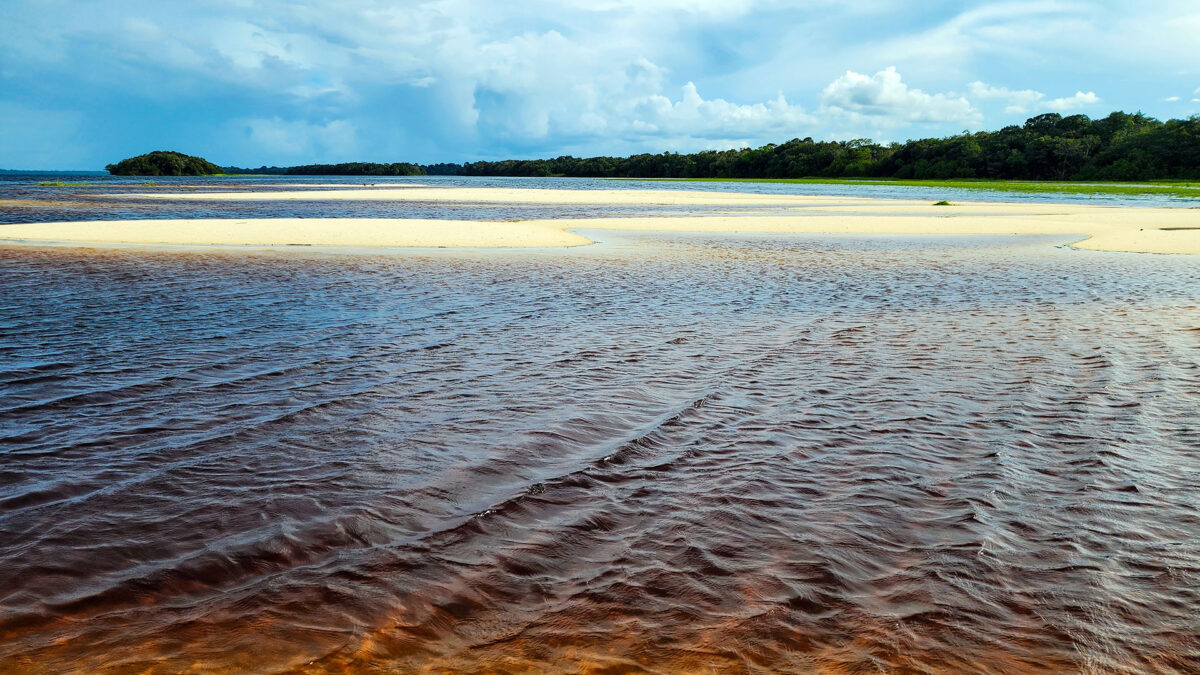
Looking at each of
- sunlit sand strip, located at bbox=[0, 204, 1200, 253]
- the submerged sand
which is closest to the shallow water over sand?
sunlit sand strip, located at bbox=[0, 204, 1200, 253]

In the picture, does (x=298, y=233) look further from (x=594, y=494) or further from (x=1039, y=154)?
(x=1039, y=154)

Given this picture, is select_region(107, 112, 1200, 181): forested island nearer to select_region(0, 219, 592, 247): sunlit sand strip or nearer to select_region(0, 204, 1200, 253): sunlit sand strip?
select_region(0, 204, 1200, 253): sunlit sand strip

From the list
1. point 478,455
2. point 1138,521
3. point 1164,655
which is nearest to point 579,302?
point 478,455

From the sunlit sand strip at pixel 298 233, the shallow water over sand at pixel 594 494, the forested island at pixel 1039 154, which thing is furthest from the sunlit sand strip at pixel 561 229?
the forested island at pixel 1039 154

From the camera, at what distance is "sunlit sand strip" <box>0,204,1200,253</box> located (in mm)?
29000

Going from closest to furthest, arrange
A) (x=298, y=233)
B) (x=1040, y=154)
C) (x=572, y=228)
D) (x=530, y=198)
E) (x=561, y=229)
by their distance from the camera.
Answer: (x=298, y=233)
(x=561, y=229)
(x=572, y=228)
(x=530, y=198)
(x=1040, y=154)

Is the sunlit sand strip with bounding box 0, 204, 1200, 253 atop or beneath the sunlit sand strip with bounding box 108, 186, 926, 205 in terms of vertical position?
beneath

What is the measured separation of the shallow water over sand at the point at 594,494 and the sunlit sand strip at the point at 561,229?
15.9 metres

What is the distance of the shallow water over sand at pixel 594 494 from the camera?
448 cm

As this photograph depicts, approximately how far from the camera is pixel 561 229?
36.4 metres

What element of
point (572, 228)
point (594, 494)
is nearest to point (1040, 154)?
point (572, 228)

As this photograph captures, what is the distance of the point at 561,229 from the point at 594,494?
3070cm

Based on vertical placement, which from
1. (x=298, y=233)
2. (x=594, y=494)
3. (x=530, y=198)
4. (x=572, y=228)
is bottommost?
(x=594, y=494)

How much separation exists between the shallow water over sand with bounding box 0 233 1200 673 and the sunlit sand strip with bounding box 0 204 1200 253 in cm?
1586
